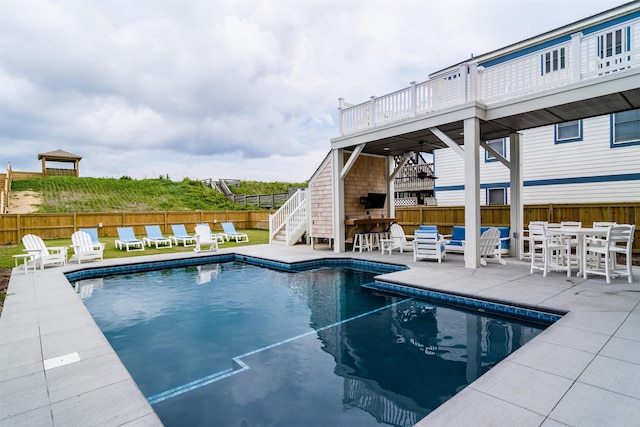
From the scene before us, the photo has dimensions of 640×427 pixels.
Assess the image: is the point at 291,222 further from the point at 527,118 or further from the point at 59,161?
the point at 59,161

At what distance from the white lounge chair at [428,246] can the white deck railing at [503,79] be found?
3.15m

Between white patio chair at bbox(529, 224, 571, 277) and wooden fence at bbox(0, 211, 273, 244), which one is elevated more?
wooden fence at bbox(0, 211, 273, 244)

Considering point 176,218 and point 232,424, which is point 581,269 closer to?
point 232,424

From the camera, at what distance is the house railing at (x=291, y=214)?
43.8 feet

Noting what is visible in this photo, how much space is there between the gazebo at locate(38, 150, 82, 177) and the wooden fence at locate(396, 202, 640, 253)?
30.0 meters

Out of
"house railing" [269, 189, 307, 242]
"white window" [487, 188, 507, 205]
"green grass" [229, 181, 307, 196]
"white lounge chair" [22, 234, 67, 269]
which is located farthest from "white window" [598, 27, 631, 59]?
"green grass" [229, 181, 307, 196]

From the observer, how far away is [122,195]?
25719mm

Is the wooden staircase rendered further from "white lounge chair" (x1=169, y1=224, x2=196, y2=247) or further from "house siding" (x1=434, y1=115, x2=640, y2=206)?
"house siding" (x1=434, y1=115, x2=640, y2=206)

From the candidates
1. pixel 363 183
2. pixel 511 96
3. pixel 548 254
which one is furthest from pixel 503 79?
pixel 363 183

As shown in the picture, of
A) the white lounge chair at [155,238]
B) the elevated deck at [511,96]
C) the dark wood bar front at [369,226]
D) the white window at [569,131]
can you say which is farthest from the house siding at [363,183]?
the white lounge chair at [155,238]

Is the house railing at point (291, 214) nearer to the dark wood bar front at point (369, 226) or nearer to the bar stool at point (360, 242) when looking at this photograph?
the dark wood bar front at point (369, 226)

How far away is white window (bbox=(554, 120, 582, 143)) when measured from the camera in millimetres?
11516

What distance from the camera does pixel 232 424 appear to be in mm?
2721

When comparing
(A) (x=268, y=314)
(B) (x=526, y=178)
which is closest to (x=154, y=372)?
(A) (x=268, y=314)
